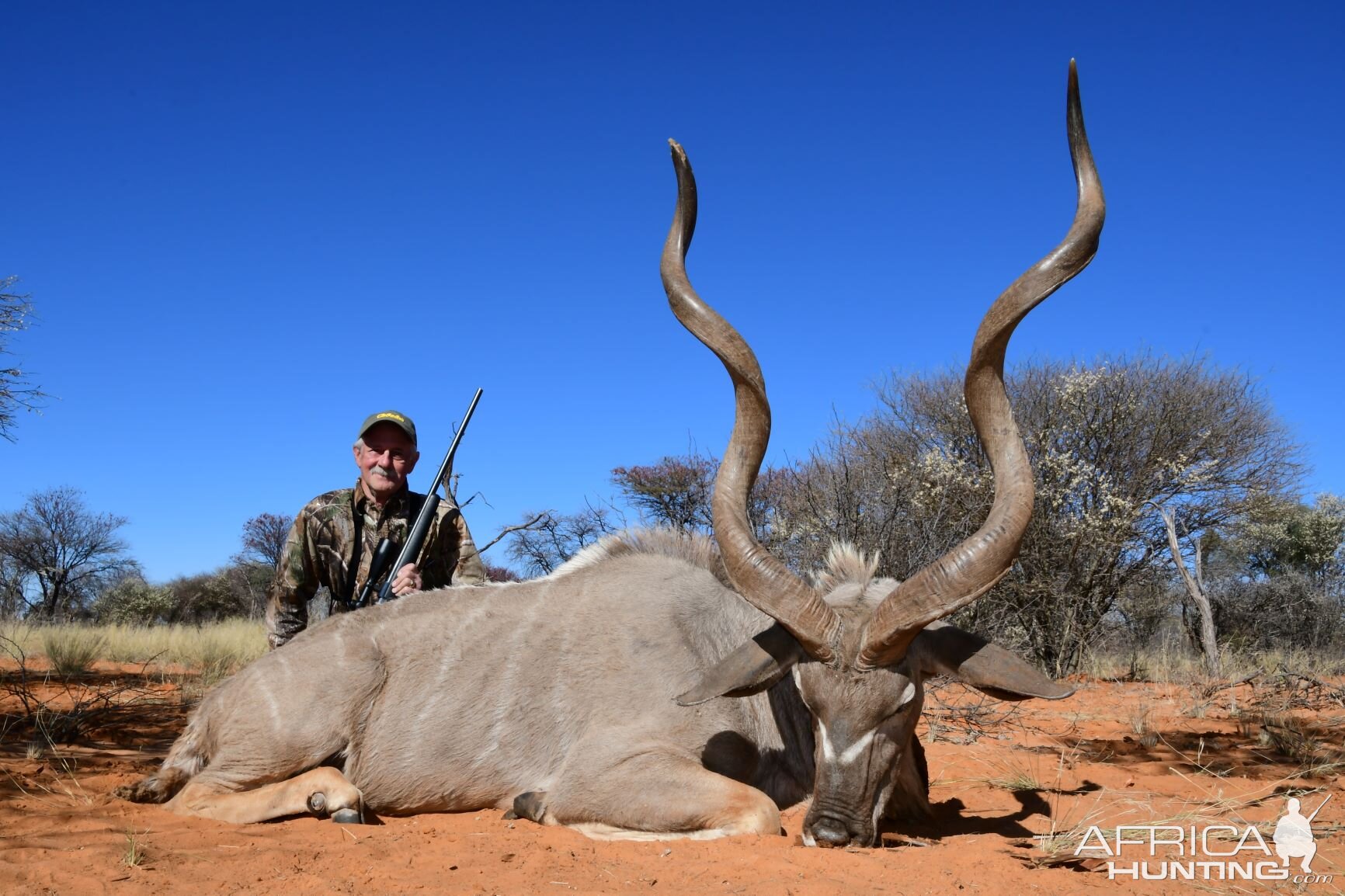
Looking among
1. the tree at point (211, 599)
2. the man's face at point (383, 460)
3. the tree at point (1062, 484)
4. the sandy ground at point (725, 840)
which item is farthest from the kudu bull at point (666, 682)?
the tree at point (211, 599)

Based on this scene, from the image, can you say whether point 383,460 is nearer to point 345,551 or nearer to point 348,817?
point 345,551

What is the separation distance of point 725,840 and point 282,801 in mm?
1797

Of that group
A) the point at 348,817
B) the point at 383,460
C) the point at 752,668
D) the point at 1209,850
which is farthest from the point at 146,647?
the point at 1209,850

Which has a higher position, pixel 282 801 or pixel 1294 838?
pixel 1294 838

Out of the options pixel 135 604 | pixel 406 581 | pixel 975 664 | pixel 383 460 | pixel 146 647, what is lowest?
pixel 975 664

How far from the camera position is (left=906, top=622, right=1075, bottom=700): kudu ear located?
3537mm

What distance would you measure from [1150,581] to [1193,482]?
1.54 m

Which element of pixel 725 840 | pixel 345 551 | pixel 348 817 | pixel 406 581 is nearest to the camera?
pixel 725 840

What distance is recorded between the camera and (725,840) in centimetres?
349

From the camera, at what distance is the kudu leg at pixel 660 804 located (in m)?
3.57

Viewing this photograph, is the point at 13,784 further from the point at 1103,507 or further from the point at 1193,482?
the point at 1193,482

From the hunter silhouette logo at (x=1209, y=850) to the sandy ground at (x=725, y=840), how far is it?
0.02 m

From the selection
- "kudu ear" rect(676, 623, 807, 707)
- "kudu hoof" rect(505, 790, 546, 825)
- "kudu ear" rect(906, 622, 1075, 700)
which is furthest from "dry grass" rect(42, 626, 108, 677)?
"kudu ear" rect(906, 622, 1075, 700)

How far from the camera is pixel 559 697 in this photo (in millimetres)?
4301
